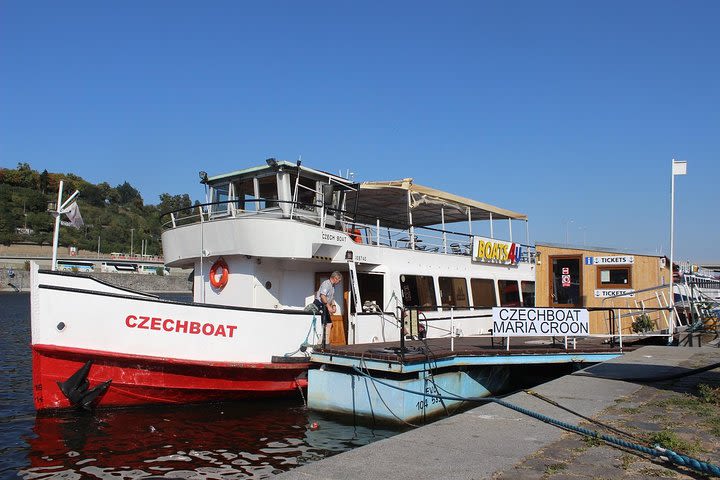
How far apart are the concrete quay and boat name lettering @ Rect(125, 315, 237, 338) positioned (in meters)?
5.43

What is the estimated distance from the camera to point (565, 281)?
18.0m

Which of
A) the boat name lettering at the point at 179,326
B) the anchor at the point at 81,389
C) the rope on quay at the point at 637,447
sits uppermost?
the boat name lettering at the point at 179,326

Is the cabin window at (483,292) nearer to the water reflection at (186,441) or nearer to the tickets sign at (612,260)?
the tickets sign at (612,260)

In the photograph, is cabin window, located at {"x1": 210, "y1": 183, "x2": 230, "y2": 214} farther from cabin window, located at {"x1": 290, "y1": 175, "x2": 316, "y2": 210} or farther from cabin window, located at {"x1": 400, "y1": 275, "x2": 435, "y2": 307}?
cabin window, located at {"x1": 400, "y1": 275, "x2": 435, "y2": 307}

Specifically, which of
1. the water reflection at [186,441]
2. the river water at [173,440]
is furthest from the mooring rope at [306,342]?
the water reflection at [186,441]

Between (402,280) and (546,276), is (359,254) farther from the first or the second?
(546,276)

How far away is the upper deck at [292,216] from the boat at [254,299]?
0.11ft

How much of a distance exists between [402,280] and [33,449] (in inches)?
346

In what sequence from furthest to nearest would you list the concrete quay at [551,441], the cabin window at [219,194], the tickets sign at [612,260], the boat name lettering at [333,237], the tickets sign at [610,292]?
the tickets sign at [612,260], the tickets sign at [610,292], the cabin window at [219,194], the boat name lettering at [333,237], the concrete quay at [551,441]

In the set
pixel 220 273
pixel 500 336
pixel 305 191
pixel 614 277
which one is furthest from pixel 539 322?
pixel 220 273

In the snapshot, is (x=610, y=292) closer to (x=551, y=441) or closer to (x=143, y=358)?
(x=551, y=441)

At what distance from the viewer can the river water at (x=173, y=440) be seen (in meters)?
7.76

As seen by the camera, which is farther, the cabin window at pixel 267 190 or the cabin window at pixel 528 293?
the cabin window at pixel 528 293

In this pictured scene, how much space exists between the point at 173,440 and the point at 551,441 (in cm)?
619
